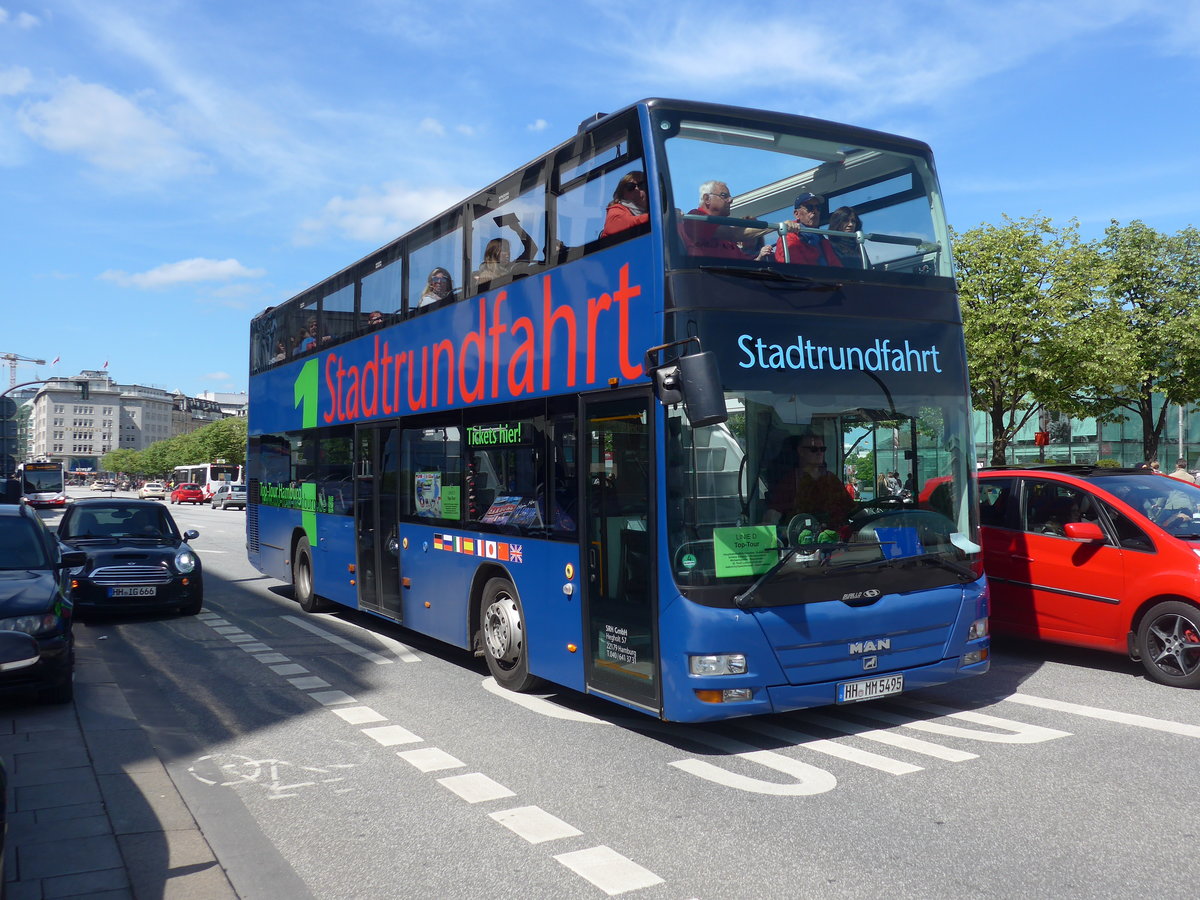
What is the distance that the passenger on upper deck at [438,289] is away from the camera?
9438 millimetres

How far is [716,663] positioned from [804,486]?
116 cm

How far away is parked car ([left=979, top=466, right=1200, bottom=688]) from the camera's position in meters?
8.11

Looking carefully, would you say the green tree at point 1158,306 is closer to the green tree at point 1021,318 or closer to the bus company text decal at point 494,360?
the green tree at point 1021,318

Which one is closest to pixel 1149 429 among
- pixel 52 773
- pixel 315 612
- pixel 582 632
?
pixel 315 612

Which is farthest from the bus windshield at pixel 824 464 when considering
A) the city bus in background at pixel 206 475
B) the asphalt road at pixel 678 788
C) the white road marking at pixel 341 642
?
the city bus in background at pixel 206 475

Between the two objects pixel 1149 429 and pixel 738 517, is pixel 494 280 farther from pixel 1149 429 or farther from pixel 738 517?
pixel 1149 429

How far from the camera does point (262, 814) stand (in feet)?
18.1

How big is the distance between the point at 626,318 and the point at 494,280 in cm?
220

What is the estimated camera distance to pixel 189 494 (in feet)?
268

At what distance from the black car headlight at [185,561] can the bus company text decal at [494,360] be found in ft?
9.03

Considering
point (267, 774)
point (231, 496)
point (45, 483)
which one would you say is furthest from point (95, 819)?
point (45, 483)

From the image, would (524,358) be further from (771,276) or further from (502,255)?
(771,276)

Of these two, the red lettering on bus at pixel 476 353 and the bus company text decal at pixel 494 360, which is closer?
the bus company text decal at pixel 494 360

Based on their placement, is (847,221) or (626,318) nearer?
(626,318)
